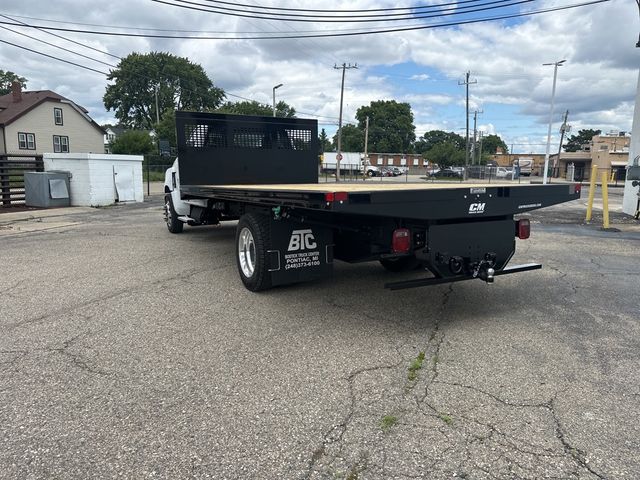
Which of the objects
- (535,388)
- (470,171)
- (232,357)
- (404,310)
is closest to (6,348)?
(232,357)

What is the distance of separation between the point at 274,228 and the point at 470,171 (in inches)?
2358

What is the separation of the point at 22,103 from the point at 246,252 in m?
51.3

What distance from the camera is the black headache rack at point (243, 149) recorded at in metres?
8.24

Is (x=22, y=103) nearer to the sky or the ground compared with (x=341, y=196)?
nearer to the sky

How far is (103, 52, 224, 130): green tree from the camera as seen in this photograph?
8100cm

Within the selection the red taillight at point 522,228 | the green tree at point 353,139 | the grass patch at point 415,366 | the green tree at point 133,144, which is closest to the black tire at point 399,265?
the red taillight at point 522,228

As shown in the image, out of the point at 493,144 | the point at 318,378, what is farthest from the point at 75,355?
the point at 493,144

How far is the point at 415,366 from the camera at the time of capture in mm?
3818

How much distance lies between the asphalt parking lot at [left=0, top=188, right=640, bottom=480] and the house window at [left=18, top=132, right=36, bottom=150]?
1805 inches

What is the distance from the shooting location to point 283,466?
2.57 m

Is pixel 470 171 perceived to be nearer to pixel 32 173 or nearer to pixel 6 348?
pixel 32 173

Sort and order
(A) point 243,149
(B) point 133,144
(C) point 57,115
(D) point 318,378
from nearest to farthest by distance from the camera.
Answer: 1. (D) point 318,378
2. (A) point 243,149
3. (B) point 133,144
4. (C) point 57,115

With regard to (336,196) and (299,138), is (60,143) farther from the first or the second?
(336,196)

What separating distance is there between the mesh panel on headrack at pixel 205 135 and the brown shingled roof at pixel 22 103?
→ 4433cm
